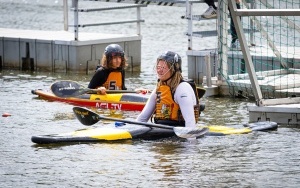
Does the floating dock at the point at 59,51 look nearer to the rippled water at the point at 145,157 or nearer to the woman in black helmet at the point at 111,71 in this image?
the rippled water at the point at 145,157

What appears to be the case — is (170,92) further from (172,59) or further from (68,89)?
(68,89)

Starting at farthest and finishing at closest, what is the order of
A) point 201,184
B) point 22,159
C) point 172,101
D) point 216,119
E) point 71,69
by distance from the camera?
point 71,69
point 216,119
point 172,101
point 22,159
point 201,184

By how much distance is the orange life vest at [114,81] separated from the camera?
17.8m

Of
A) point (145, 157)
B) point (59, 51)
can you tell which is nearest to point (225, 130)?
point (145, 157)

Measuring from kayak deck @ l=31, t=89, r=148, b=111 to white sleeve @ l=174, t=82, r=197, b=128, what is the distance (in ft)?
9.97

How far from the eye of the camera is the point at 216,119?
16484 mm

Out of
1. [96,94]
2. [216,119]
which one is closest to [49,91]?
[96,94]

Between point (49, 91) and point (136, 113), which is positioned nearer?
point (136, 113)

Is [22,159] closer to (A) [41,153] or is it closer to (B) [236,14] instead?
(A) [41,153]

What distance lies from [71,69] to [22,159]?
961 cm

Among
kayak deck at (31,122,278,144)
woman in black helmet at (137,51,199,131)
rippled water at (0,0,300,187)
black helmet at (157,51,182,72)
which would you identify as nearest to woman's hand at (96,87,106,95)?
rippled water at (0,0,300,187)

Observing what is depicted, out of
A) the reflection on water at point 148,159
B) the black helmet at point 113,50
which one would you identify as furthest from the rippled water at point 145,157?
the black helmet at point 113,50

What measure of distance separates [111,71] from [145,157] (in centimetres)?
475

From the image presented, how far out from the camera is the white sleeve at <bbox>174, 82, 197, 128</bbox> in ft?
45.7
